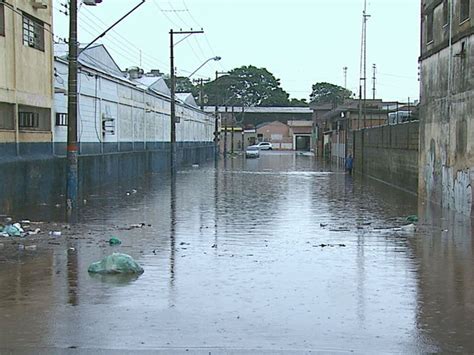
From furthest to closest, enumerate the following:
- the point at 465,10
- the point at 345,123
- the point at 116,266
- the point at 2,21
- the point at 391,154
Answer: the point at 345,123
the point at 391,154
the point at 2,21
the point at 465,10
the point at 116,266

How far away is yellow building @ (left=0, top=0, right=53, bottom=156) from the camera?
2388 centimetres

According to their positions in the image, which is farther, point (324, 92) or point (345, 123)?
point (324, 92)

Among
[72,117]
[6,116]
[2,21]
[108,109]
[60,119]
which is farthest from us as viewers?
[108,109]

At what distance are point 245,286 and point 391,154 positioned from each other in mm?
28912

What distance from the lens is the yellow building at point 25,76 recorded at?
940 inches

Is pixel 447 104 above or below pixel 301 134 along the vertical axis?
below

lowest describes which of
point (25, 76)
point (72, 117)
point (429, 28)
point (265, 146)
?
point (265, 146)

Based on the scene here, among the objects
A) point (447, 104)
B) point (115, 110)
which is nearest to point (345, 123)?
point (115, 110)

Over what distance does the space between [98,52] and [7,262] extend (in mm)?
35114

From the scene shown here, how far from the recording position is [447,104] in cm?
2452

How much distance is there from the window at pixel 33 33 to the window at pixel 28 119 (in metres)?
2.27

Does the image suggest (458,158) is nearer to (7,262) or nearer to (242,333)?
(7,262)

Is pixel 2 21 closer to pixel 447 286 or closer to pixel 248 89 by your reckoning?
pixel 447 286

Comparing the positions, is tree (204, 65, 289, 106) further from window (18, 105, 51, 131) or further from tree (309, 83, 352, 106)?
window (18, 105, 51, 131)
